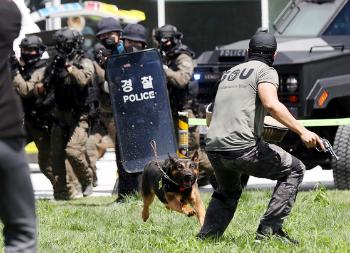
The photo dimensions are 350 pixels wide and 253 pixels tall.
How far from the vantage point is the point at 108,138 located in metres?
13.7

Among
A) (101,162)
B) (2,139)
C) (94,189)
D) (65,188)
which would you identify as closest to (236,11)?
(101,162)

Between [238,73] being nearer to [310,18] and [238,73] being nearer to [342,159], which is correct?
[342,159]

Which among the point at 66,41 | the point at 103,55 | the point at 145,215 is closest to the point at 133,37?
the point at 103,55

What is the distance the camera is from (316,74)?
12648 mm

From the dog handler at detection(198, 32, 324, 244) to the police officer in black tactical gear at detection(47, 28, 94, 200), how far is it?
4.77m

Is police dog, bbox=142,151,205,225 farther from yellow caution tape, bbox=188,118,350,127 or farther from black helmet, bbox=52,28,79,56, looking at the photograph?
black helmet, bbox=52,28,79,56

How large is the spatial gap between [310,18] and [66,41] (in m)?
3.05

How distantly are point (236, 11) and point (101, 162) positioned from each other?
10.9 feet

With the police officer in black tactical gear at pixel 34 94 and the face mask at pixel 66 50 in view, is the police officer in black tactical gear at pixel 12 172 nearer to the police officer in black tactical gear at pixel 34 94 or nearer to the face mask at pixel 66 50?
the face mask at pixel 66 50

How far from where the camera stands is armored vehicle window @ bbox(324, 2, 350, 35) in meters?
13.3

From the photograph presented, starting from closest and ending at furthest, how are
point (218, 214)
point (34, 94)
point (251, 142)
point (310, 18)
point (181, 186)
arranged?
point (251, 142)
point (218, 214)
point (181, 186)
point (34, 94)
point (310, 18)

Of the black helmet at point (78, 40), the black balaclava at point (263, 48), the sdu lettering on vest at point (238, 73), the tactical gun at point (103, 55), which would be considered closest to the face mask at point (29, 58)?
the black helmet at point (78, 40)

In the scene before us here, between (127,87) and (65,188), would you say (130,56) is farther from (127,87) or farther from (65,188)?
(65,188)

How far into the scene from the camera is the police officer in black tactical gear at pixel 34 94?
500 inches
